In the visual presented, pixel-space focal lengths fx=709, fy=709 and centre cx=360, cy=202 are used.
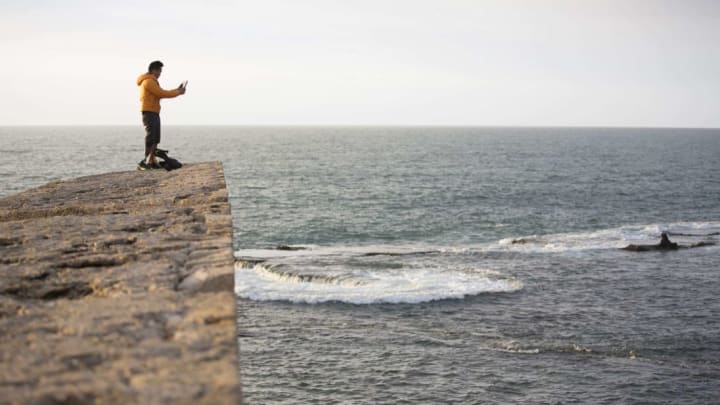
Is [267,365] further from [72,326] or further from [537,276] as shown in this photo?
[72,326]

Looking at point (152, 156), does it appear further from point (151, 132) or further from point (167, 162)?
point (151, 132)

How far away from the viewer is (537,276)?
114 feet

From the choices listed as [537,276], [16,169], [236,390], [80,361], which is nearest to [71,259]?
[80,361]

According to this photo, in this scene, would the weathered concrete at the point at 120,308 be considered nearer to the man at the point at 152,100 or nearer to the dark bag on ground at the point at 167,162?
the man at the point at 152,100

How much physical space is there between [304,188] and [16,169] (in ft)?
126

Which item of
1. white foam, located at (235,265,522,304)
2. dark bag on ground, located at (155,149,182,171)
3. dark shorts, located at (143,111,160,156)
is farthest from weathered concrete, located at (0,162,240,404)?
white foam, located at (235,265,522,304)

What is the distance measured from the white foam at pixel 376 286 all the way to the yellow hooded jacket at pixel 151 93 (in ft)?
58.4

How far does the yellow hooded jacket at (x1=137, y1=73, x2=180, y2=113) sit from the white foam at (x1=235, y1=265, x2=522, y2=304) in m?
17.8

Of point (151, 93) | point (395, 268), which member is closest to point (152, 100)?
point (151, 93)

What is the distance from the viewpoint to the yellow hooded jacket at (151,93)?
40.2 feet

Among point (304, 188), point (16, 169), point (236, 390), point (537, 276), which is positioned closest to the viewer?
point (236, 390)

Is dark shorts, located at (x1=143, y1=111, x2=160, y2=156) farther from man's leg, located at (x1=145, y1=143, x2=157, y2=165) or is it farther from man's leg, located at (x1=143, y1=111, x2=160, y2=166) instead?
man's leg, located at (x1=145, y1=143, x2=157, y2=165)

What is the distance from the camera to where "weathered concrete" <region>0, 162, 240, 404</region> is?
116 inches

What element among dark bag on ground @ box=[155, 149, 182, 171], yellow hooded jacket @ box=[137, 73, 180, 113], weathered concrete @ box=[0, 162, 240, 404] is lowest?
weathered concrete @ box=[0, 162, 240, 404]
